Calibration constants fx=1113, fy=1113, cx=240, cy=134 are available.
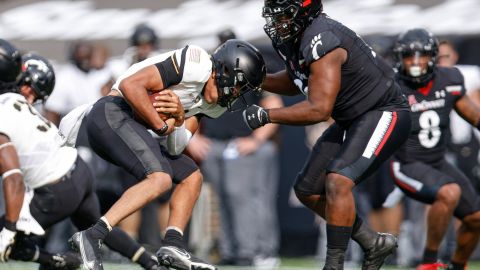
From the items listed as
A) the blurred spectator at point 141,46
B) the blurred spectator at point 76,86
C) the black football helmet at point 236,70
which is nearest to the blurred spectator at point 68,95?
the blurred spectator at point 76,86

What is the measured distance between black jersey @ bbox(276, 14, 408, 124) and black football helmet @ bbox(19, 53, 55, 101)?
1.74 metres

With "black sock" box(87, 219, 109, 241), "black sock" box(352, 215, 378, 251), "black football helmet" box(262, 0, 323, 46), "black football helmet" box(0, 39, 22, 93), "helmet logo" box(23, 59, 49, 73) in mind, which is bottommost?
"black sock" box(352, 215, 378, 251)

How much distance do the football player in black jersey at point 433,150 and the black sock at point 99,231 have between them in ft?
8.60

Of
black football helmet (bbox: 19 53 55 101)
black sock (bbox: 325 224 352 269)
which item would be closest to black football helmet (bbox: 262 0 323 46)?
black sock (bbox: 325 224 352 269)

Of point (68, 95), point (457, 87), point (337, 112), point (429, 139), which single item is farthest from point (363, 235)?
point (68, 95)

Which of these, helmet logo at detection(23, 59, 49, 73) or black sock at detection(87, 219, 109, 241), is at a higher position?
helmet logo at detection(23, 59, 49, 73)

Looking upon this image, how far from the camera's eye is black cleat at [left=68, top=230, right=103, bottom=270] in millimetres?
6109

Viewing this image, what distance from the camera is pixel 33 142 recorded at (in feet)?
23.0

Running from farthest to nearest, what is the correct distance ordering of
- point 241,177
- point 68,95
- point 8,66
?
point 68,95 → point 241,177 → point 8,66

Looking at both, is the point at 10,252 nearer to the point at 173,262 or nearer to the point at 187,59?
the point at 173,262

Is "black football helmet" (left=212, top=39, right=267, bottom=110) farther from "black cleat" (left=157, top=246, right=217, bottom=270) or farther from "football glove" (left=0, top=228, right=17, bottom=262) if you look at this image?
"football glove" (left=0, top=228, right=17, bottom=262)

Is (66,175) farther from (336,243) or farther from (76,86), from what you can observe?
(76,86)

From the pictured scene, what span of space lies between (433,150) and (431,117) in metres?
0.25

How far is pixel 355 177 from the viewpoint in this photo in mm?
6488
